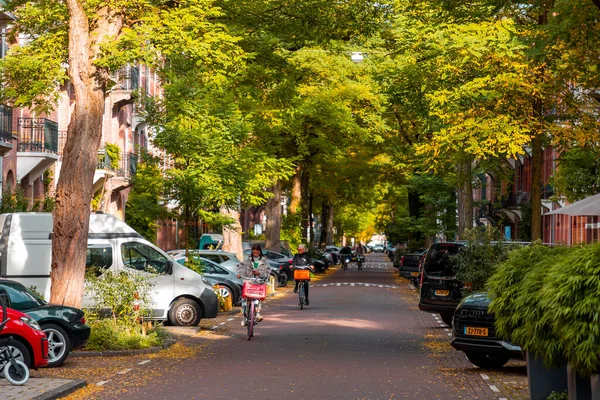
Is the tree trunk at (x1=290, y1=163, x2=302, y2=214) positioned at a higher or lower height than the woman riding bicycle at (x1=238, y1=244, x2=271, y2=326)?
higher

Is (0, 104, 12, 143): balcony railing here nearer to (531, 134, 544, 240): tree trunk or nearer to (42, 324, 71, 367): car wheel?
(531, 134, 544, 240): tree trunk

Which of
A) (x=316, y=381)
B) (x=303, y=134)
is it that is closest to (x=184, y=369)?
(x=316, y=381)

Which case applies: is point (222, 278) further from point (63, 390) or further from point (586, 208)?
point (63, 390)

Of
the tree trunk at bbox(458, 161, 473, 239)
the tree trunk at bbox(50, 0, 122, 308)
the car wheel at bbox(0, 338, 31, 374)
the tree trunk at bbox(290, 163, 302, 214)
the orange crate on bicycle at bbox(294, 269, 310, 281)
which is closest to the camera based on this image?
the car wheel at bbox(0, 338, 31, 374)

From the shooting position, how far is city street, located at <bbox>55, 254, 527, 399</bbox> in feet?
48.1

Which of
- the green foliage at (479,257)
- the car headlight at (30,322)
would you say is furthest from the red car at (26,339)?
the green foliage at (479,257)

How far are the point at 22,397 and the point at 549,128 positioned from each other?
571 inches

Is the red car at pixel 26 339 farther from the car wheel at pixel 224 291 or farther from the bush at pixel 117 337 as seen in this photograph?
the car wheel at pixel 224 291

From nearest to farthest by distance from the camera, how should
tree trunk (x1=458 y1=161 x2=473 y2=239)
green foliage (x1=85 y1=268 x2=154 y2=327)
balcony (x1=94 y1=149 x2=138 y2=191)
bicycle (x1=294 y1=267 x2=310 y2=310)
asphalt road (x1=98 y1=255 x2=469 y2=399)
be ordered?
asphalt road (x1=98 y1=255 x2=469 y2=399) → green foliage (x1=85 y1=268 x2=154 y2=327) → bicycle (x1=294 y1=267 x2=310 y2=310) → tree trunk (x1=458 y1=161 x2=473 y2=239) → balcony (x1=94 y1=149 x2=138 y2=191)

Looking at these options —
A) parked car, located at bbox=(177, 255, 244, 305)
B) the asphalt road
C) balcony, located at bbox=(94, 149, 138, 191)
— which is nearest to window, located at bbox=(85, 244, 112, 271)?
the asphalt road

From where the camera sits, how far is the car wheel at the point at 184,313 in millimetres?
26078

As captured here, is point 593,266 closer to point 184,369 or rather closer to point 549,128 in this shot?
point 184,369

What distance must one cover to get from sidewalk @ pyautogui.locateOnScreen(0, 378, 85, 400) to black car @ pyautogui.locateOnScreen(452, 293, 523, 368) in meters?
5.92

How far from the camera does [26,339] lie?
15625 millimetres
